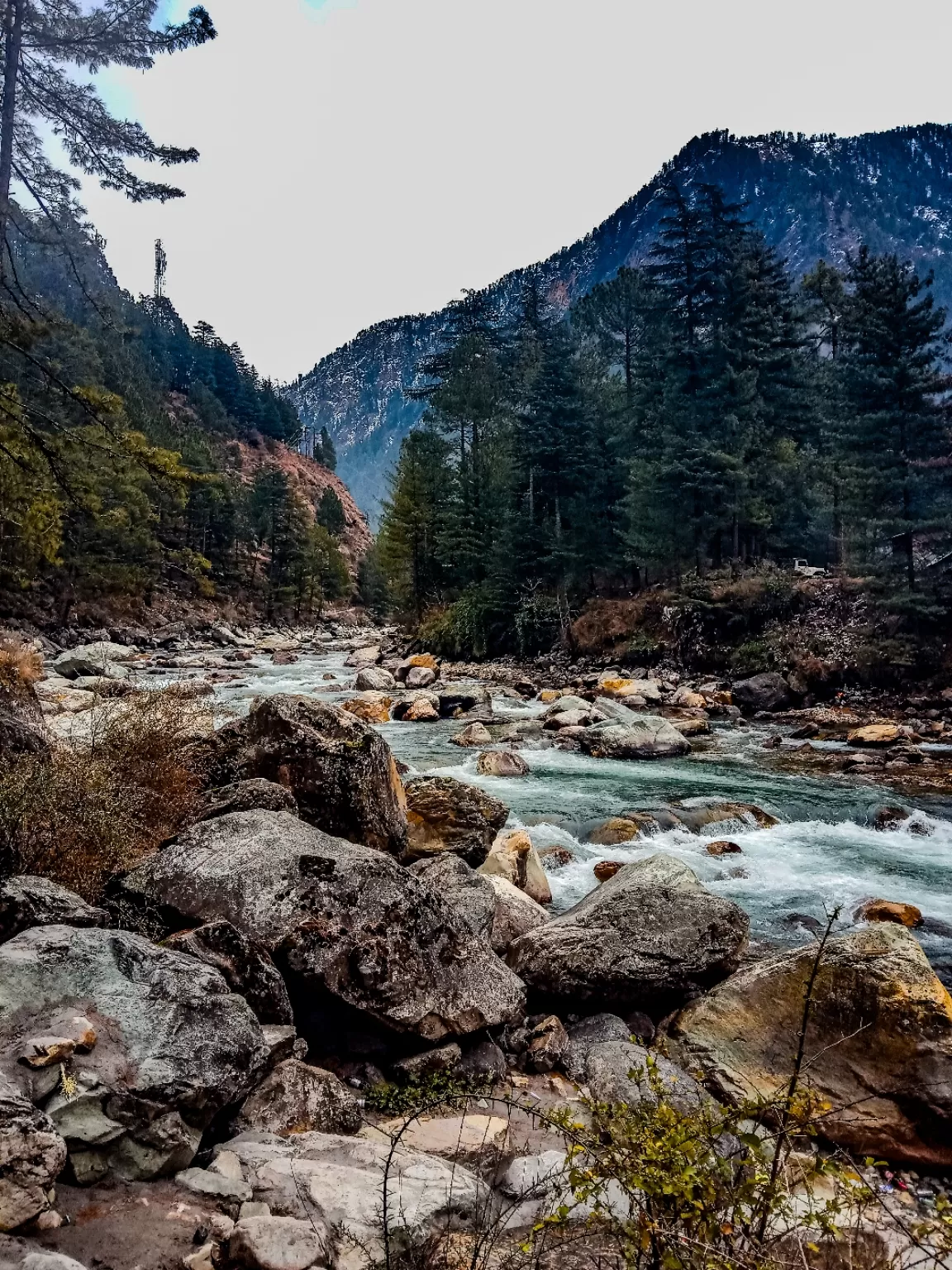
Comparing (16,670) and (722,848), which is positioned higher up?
(16,670)

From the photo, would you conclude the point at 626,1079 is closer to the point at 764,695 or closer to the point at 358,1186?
the point at 358,1186

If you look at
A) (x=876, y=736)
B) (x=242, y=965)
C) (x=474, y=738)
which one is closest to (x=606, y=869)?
(x=242, y=965)

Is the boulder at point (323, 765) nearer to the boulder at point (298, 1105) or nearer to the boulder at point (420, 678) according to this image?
the boulder at point (298, 1105)

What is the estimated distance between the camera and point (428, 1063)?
14.9 ft

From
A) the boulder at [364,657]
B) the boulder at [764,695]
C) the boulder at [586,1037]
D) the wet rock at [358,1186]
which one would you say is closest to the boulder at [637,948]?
the boulder at [586,1037]

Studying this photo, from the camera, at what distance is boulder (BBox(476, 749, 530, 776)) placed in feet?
46.4

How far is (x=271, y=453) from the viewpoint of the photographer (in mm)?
108938

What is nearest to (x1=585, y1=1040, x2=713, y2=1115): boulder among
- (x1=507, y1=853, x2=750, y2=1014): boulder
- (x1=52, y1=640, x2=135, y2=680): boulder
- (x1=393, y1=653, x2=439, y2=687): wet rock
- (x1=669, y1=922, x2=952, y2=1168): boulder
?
(x1=669, y1=922, x2=952, y2=1168): boulder

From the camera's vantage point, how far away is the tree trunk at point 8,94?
27.0ft

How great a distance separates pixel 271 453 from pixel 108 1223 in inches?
4519

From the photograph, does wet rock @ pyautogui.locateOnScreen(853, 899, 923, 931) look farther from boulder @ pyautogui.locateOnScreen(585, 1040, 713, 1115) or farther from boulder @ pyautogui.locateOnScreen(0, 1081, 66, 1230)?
boulder @ pyautogui.locateOnScreen(0, 1081, 66, 1230)

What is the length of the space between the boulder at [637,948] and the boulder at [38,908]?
3.50 m

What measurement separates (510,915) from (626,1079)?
2317 mm

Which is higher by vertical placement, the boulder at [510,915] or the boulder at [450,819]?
the boulder at [450,819]
